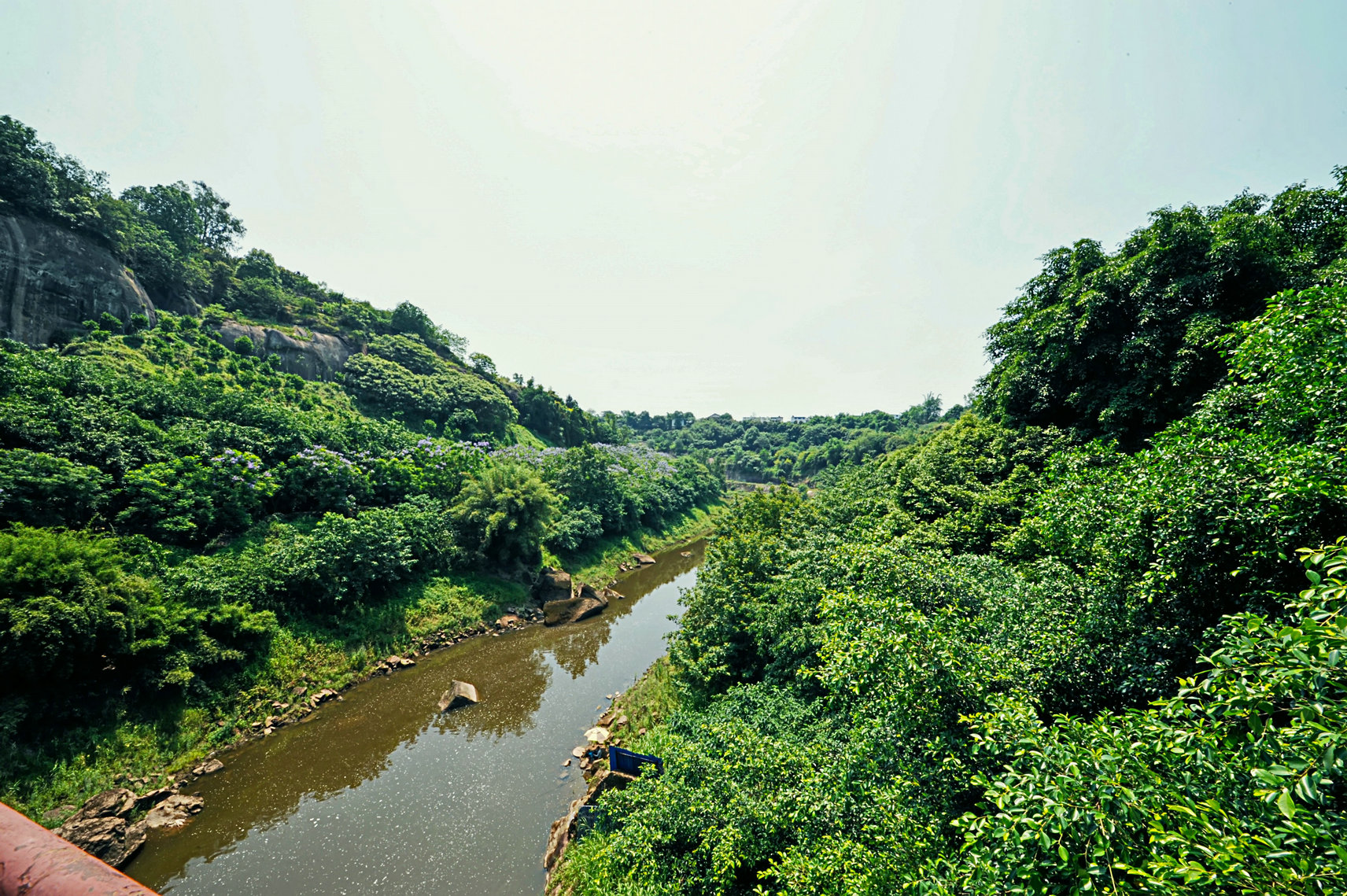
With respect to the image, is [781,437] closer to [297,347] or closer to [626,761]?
[297,347]

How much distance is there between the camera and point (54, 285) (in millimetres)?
27453

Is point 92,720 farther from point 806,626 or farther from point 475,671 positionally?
point 806,626

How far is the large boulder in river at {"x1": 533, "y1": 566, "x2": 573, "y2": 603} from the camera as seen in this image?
87.4ft

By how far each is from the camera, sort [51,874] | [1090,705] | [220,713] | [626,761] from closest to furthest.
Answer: [51,874] → [1090,705] → [626,761] → [220,713]

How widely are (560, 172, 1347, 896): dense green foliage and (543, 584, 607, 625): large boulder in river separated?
1464 centimetres

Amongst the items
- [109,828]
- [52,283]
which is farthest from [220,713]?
[52,283]

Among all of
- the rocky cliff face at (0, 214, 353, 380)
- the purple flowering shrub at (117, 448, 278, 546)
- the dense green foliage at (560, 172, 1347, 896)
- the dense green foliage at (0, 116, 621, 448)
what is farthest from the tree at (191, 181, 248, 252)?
the dense green foliage at (560, 172, 1347, 896)

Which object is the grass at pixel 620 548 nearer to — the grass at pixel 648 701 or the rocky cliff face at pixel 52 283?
the grass at pixel 648 701

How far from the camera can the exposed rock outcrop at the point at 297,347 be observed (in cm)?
3853

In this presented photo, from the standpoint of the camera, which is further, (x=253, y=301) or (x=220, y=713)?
(x=253, y=301)

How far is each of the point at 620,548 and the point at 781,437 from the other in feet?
292

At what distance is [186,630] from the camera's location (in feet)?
45.7

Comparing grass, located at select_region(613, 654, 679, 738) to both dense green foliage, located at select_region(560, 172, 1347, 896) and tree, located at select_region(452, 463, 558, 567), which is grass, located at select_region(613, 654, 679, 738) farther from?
tree, located at select_region(452, 463, 558, 567)

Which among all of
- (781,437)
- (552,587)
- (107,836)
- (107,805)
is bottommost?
(107,836)
